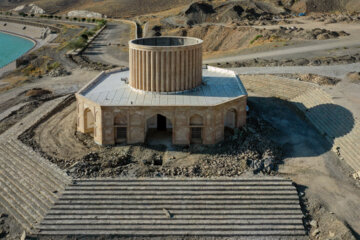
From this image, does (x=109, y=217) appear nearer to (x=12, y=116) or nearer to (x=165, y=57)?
(x=165, y=57)

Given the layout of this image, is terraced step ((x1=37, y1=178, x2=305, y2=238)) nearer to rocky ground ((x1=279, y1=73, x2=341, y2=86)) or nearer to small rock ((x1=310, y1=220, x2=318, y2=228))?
small rock ((x1=310, y1=220, x2=318, y2=228))

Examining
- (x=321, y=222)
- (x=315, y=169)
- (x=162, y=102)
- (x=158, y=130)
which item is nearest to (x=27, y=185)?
(x=158, y=130)

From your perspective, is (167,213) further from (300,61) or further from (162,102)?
(300,61)

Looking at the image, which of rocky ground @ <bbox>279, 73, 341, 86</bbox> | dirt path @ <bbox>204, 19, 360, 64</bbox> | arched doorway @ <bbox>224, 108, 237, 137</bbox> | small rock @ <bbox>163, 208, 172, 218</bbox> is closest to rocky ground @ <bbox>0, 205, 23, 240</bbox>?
small rock @ <bbox>163, 208, 172, 218</bbox>

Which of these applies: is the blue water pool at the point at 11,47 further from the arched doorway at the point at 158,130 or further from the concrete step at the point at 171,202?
the concrete step at the point at 171,202

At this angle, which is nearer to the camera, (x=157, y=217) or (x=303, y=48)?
(x=157, y=217)
